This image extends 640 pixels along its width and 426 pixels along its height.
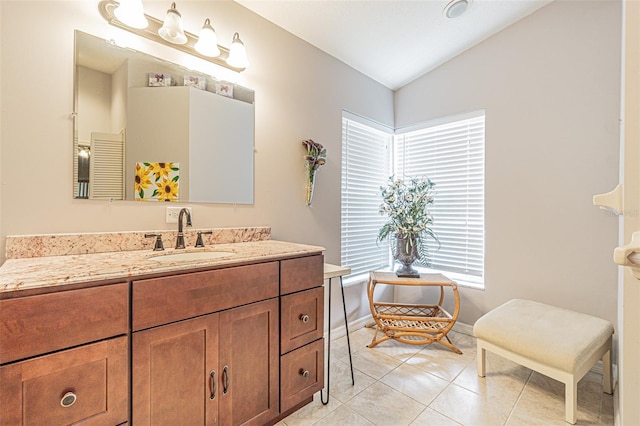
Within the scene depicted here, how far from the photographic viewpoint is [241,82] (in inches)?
74.8

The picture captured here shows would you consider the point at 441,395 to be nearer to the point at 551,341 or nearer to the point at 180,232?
the point at 551,341

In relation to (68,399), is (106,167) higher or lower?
higher

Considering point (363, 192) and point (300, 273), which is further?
point (363, 192)

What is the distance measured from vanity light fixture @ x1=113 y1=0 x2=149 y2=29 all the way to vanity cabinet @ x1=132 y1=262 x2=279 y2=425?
1.30 meters

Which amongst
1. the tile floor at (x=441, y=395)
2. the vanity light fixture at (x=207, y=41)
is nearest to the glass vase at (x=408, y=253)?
the tile floor at (x=441, y=395)

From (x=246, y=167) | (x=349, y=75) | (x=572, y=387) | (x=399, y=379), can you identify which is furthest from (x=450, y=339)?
(x=349, y=75)

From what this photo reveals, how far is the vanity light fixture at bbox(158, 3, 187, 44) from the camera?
1.49 meters

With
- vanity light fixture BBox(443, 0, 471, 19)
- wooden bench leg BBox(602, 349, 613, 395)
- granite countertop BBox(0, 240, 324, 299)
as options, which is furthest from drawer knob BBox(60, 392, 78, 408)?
vanity light fixture BBox(443, 0, 471, 19)

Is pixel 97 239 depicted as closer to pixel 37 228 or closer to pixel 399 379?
pixel 37 228

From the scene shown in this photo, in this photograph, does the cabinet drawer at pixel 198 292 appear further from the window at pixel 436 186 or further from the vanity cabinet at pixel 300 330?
the window at pixel 436 186

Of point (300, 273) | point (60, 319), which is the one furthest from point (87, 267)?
point (300, 273)

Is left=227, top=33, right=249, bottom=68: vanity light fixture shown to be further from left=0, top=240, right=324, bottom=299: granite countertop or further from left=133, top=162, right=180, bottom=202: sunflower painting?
left=0, top=240, right=324, bottom=299: granite countertop

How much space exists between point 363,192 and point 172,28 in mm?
1985

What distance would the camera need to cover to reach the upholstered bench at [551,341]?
1.52m
